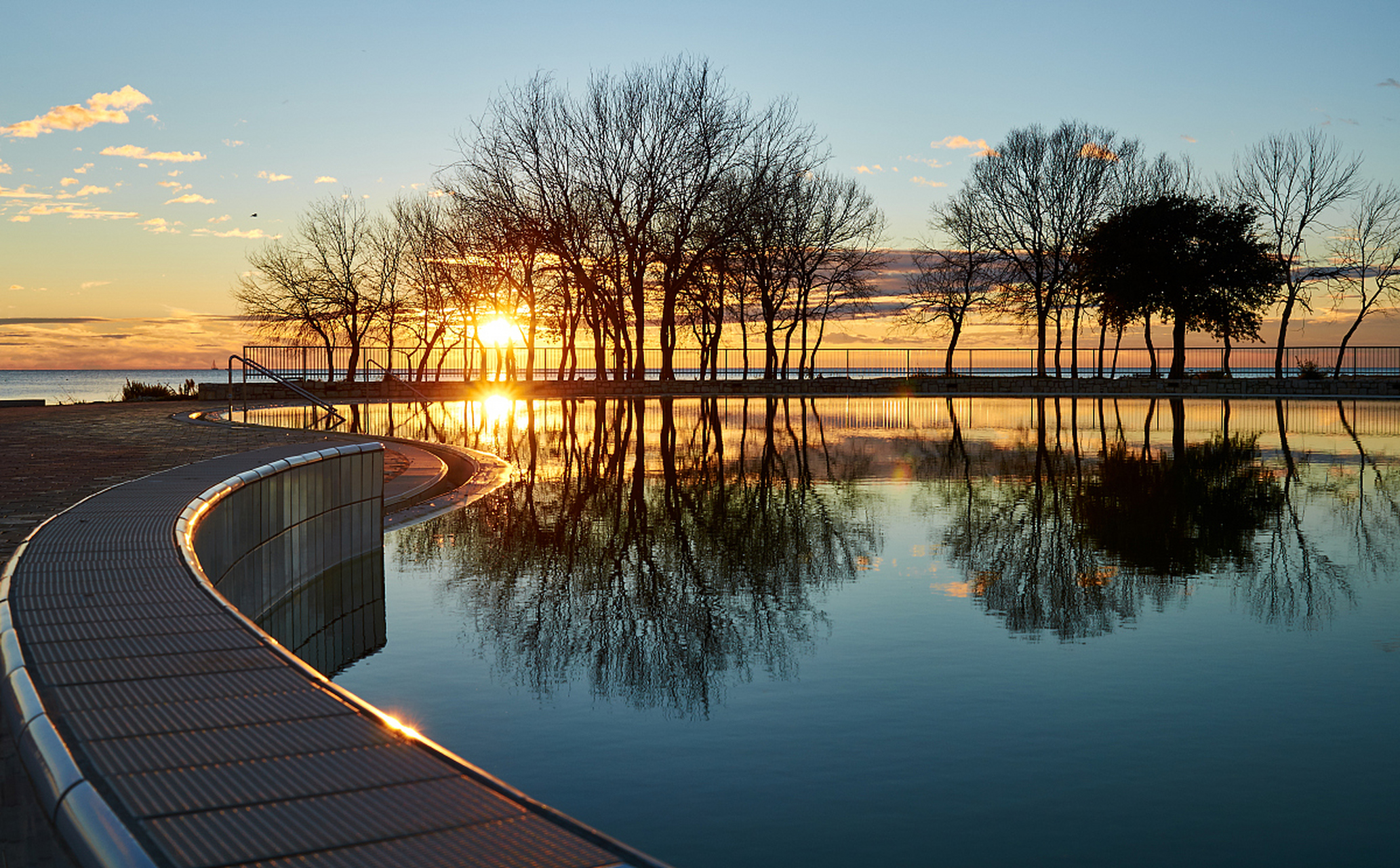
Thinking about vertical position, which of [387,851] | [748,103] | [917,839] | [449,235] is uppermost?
[748,103]

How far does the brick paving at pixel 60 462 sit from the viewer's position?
9.21ft

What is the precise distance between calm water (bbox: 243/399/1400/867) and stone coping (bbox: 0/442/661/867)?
1220mm

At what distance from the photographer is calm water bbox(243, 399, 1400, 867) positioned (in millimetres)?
4012

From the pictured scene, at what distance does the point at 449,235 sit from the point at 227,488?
147ft

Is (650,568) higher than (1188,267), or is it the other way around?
(1188,267)

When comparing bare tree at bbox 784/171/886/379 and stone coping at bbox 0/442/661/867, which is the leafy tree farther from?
stone coping at bbox 0/442/661/867

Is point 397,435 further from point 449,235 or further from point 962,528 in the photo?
point 449,235

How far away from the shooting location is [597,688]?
5.66 metres

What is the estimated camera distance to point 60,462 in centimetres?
1235

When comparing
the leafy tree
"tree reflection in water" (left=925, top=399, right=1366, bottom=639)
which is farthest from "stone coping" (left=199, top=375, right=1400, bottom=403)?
"tree reflection in water" (left=925, top=399, right=1366, bottom=639)

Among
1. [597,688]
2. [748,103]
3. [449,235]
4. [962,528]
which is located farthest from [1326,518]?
[449,235]

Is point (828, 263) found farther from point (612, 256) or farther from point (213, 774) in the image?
point (213, 774)

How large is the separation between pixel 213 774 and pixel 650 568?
246 inches

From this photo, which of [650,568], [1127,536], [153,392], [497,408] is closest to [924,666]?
[650,568]
